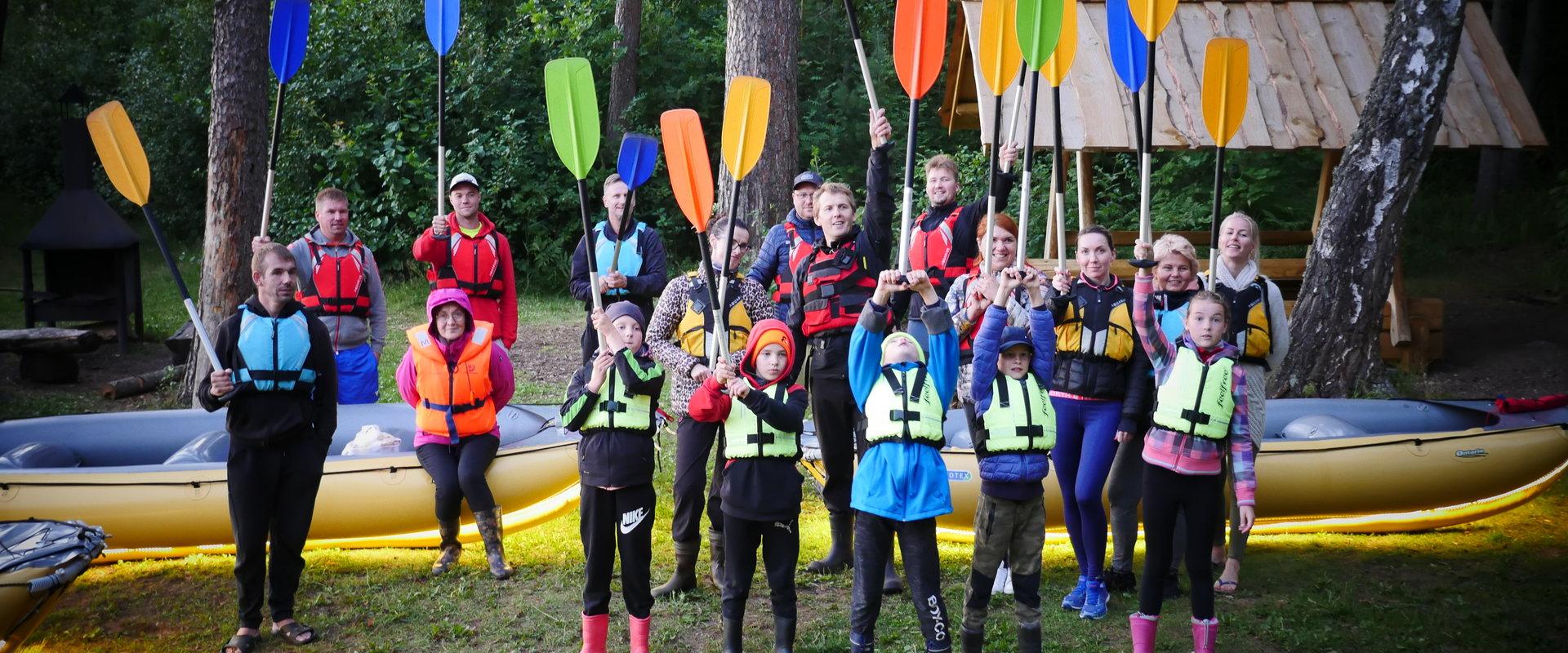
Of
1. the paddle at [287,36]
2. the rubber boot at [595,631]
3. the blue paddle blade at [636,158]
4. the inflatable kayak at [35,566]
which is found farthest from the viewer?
the paddle at [287,36]

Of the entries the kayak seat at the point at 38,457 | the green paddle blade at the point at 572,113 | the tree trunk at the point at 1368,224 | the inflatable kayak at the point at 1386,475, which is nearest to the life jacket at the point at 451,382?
the green paddle blade at the point at 572,113

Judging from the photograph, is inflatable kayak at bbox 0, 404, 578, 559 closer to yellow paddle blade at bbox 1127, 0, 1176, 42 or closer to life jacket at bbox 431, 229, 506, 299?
life jacket at bbox 431, 229, 506, 299

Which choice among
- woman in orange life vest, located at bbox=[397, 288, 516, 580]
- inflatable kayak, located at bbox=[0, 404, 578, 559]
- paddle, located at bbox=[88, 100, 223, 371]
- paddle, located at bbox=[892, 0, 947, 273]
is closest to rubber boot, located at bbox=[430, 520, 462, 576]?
woman in orange life vest, located at bbox=[397, 288, 516, 580]

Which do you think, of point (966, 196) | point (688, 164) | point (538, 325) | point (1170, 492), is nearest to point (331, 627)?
point (688, 164)

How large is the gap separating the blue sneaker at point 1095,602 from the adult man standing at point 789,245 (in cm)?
160

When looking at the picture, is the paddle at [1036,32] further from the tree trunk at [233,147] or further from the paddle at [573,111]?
the tree trunk at [233,147]

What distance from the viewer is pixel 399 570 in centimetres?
511

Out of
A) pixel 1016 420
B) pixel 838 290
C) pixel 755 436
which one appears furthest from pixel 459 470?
pixel 1016 420

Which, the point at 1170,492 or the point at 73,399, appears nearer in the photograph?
the point at 1170,492

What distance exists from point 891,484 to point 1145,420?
1304mm

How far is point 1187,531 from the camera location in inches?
154

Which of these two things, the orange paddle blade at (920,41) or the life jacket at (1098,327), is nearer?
the orange paddle blade at (920,41)

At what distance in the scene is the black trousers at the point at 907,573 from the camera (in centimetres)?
368

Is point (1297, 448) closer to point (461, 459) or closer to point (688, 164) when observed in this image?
point (688, 164)
